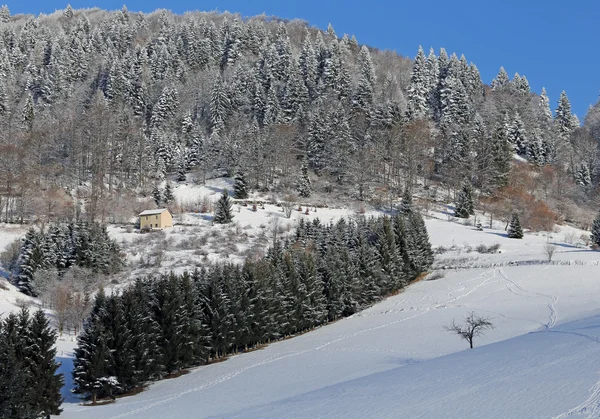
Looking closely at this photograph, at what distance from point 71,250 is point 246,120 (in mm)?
56112

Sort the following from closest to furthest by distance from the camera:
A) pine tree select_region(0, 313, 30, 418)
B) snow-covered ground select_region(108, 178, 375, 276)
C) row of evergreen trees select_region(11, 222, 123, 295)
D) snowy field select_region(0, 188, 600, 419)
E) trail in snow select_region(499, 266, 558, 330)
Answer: snowy field select_region(0, 188, 600, 419) < pine tree select_region(0, 313, 30, 418) < trail in snow select_region(499, 266, 558, 330) < row of evergreen trees select_region(11, 222, 123, 295) < snow-covered ground select_region(108, 178, 375, 276)

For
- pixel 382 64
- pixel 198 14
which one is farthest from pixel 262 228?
pixel 198 14

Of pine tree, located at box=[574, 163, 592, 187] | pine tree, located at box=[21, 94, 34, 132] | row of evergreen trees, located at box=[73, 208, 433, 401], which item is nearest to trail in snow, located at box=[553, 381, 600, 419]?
row of evergreen trees, located at box=[73, 208, 433, 401]

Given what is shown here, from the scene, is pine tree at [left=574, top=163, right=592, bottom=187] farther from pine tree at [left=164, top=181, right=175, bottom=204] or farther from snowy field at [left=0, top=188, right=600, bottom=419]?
pine tree at [left=164, top=181, right=175, bottom=204]

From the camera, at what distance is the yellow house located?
63.2 m

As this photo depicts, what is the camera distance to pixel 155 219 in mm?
63219

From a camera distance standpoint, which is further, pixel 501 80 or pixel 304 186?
pixel 501 80

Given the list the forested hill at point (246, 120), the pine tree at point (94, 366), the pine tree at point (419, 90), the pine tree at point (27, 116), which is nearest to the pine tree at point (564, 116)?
the forested hill at point (246, 120)

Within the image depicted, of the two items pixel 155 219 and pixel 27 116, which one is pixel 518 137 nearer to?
pixel 155 219

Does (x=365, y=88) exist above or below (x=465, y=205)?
above

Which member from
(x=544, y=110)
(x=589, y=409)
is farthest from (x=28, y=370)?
Result: (x=544, y=110)

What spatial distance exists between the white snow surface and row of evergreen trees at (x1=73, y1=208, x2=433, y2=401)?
1456mm

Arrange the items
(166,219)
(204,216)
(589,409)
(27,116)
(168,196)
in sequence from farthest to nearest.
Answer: (27,116), (168,196), (204,216), (166,219), (589,409)

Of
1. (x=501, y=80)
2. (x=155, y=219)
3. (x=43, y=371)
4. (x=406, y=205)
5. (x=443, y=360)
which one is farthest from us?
(x=501, y=80)
